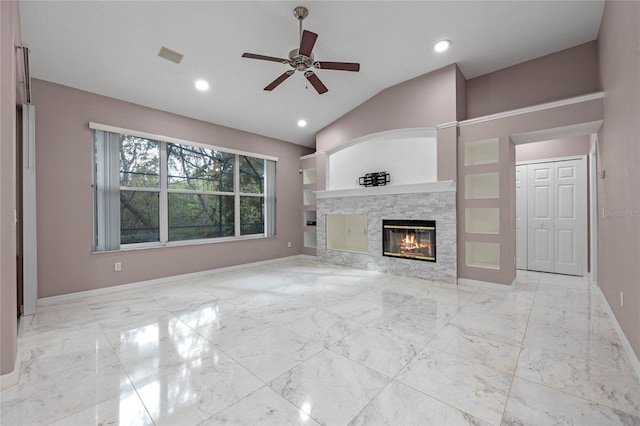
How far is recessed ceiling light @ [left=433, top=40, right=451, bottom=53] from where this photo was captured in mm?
3814

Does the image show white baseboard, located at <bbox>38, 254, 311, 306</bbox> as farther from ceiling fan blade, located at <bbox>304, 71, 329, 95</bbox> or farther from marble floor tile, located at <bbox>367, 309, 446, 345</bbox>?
ceiling fan blade, located at <bbox>304, 71, 329, 95</bbox>

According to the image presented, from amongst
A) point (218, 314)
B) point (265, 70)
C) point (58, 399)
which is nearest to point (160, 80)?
point (265, 70)

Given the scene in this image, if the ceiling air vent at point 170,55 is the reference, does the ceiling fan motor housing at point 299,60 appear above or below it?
below

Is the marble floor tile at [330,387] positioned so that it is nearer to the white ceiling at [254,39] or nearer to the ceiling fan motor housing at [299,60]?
the ceiling fan motor housing at [299,60]

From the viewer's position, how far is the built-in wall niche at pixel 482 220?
4535mm

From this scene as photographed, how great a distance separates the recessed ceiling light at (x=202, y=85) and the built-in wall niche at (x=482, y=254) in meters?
4.90

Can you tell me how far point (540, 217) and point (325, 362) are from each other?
529 cm

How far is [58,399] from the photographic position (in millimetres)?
1754

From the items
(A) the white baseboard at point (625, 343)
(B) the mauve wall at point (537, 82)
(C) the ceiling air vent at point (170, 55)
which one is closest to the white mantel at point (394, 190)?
(B) the mauve wall at point (537, 82)

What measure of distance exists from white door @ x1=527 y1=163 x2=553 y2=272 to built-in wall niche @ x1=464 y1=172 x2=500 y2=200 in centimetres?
132

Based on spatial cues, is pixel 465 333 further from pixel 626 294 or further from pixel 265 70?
pixel 265 70

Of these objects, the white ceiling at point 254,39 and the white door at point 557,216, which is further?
the white door at point 557,216

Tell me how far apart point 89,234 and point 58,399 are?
2842mm

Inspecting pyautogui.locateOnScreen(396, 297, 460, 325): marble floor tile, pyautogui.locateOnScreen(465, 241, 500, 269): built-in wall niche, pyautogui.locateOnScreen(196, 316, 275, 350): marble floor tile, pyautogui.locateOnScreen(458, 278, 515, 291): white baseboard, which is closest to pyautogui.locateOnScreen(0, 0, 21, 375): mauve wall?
pyautogui.locateOnScreen(196, 316, 275, 350): marble floor tile
